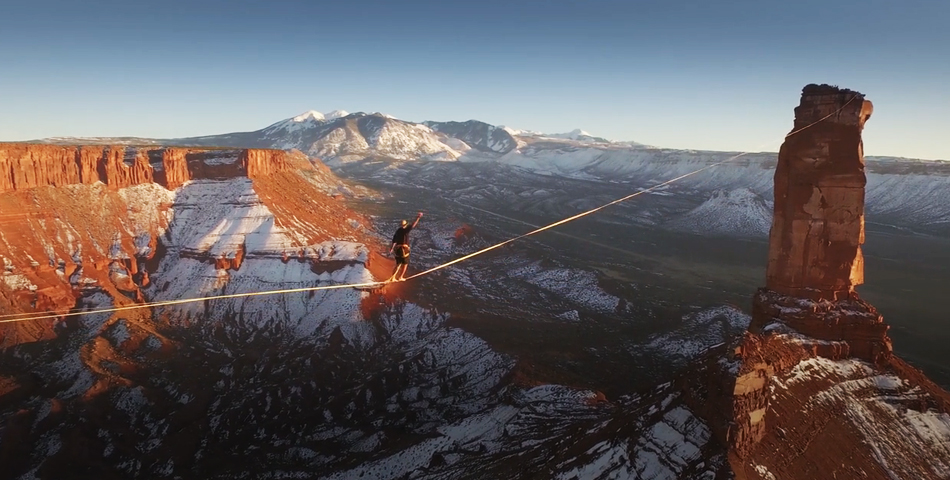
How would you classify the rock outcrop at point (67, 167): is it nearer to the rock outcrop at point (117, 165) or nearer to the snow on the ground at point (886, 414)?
the rock outcrop at point (117, 165)

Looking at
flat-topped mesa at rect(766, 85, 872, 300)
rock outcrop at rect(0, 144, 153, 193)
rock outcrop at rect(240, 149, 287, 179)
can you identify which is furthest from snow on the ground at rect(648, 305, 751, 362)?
rock outcrop at rect(0, 144, 153, 193)

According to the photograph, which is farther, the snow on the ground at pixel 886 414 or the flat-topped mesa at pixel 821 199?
the flat-topped mesa at pixel 821 199

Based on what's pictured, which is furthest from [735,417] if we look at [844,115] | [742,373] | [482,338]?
[482,338]

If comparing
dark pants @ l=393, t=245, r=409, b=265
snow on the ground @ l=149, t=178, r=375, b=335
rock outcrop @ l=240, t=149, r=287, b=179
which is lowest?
snow on the ground @ l=149, t=178, r=375, b=335

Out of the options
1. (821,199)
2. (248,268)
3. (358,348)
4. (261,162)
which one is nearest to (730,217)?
(261,162)

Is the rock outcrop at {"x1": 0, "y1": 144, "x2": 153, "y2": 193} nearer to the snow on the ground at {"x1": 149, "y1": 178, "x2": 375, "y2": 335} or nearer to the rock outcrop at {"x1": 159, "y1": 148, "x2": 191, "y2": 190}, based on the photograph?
the rock outcrop at {"x1": 159, "y1": 148, "x2": 191, "y2": 190}

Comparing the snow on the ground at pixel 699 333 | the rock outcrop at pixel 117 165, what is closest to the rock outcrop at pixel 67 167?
the rock outcrop at pixel 117 165
